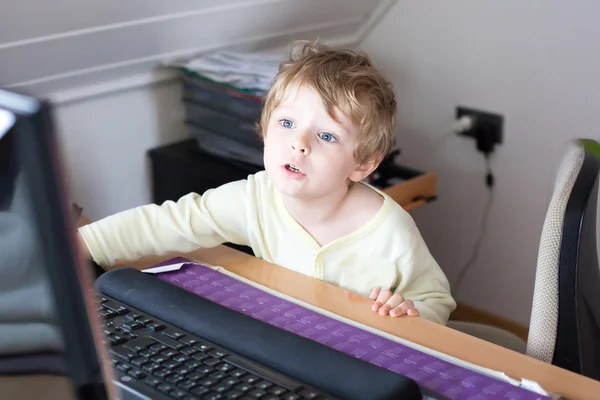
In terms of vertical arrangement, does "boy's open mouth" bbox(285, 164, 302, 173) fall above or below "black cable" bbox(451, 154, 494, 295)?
Result: above

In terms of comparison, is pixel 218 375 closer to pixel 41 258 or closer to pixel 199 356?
pixel 199 356

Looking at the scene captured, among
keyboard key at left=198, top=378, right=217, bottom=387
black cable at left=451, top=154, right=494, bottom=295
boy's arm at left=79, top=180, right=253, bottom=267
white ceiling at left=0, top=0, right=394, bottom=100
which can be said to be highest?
white ceiling at left=0, top=0, right=394, bottom=100

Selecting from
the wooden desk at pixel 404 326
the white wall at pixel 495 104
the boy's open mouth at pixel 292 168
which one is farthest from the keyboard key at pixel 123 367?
the white wall at pixel 495 104

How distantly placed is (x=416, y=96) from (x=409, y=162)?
0.73 ft

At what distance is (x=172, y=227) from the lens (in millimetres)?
1299

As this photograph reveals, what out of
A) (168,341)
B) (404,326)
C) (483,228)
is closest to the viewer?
(168,341)

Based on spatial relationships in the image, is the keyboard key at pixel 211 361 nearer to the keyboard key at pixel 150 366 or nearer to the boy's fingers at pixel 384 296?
the keyboard key at pixel 150 366

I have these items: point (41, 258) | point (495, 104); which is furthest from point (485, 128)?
point (41, 258)

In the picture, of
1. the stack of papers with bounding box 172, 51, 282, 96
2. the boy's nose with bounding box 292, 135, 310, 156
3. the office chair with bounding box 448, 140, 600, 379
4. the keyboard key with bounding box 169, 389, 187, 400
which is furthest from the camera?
the stack of papers with bounding box 172, 51, 282, 96

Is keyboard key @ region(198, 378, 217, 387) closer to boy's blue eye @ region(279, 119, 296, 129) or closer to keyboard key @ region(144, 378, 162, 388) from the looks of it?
keyboard key @ region(144, 378, 162, 388)

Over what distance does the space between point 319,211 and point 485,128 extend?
1171 mm

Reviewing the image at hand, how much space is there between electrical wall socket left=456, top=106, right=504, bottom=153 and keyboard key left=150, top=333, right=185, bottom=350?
1.60m

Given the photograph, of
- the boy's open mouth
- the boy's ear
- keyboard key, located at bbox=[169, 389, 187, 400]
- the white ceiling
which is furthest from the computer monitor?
the white ceiling

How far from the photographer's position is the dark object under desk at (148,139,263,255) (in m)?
2.02
